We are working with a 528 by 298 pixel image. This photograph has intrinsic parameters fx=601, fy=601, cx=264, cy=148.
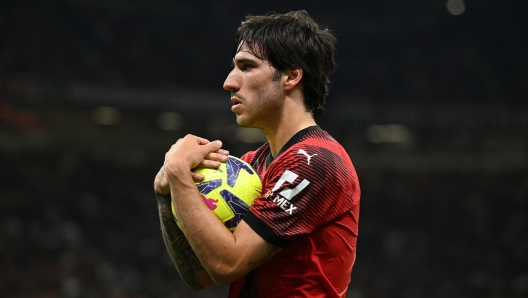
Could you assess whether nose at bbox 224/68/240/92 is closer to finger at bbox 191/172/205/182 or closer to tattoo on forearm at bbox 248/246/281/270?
finger at bbox 191/172/205/182

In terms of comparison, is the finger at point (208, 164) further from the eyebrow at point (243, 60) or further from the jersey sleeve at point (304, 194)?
the eyebrow at point (243, 60)

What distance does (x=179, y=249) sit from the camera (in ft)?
8.20

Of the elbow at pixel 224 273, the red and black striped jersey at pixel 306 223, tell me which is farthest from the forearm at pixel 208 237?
the red and black striped jersey at pixel 306 223

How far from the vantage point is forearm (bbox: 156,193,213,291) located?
2453mm

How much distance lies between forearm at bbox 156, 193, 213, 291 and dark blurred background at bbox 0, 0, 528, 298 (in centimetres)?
1144

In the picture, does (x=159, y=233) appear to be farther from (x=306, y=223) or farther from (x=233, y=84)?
(x=306, y=223)

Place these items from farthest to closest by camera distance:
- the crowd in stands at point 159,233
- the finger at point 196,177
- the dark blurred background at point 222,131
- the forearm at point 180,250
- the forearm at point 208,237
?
the dark blurred background at point 222,131
the crowd in stands at point 159,233
the forearm at point 180,250
the finger at point 196,177
the forearm at point 208,237

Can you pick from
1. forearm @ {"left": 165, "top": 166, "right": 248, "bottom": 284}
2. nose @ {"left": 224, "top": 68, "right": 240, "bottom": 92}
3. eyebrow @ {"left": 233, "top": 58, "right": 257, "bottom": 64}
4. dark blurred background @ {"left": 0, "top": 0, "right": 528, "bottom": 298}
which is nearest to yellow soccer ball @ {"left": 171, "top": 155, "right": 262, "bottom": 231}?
forearm @ {"left": 165, "top": 166, "right": 248, "bottom": 284}

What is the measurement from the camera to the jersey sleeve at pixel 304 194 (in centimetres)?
214

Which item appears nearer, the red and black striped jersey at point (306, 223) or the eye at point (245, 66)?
the red and black striped jersey at point (306, 223)

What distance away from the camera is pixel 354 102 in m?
20.3

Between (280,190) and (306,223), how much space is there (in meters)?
0.15

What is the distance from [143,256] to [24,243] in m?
2.94

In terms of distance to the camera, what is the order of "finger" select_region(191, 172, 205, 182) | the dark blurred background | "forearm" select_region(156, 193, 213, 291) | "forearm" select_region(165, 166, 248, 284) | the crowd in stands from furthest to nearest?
the dark blurred background → the crowd in stands → "forearm" select_region(156, 193, 213, 291) → "finger" select_region(191, 172, 205, 182) → "forearm" select_region(165, 166, 248, 284)
